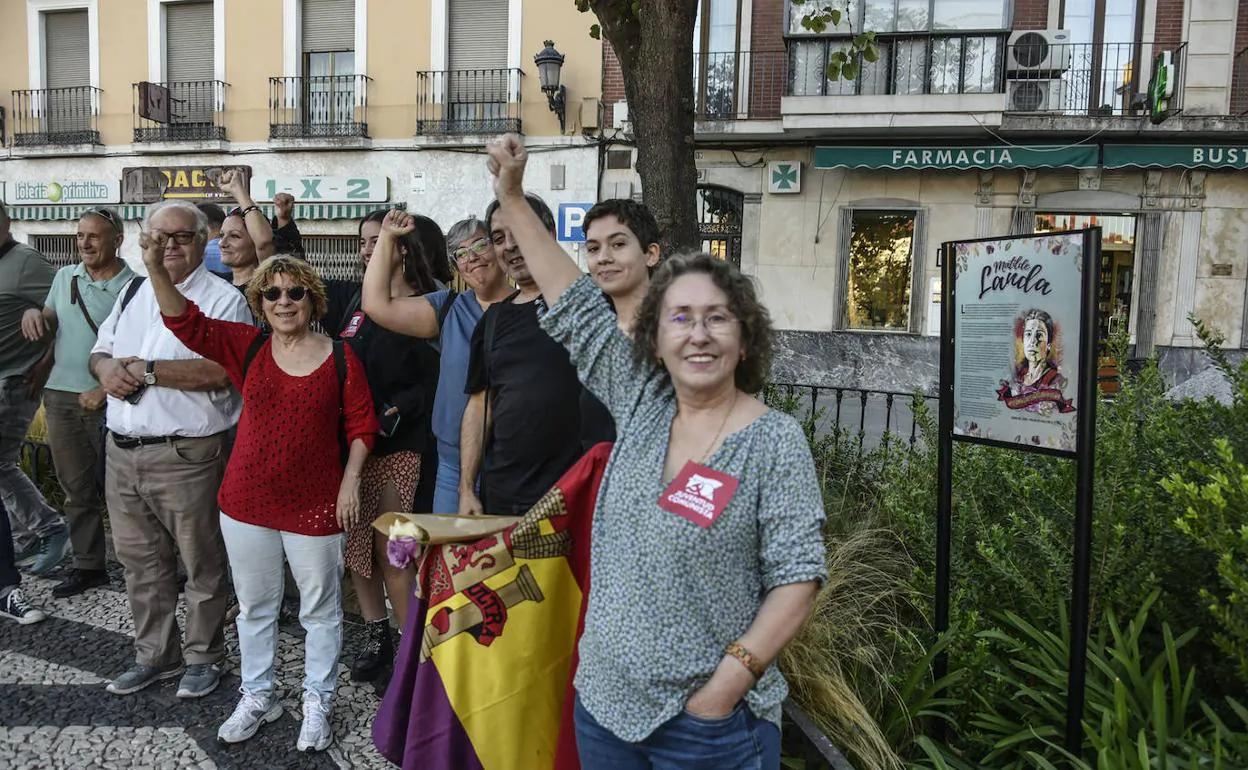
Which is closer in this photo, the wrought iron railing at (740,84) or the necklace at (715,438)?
the necklace at (715,438)

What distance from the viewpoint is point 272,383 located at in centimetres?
302

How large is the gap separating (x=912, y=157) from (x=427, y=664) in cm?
1292

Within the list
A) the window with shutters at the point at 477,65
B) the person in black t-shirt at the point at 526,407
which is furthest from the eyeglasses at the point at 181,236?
the window with shutters at the point at 477,65

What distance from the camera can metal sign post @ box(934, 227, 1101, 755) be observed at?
2.36 m

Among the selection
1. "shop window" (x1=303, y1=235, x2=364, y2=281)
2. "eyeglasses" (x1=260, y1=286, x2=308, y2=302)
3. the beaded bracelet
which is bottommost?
the beaded bracelet

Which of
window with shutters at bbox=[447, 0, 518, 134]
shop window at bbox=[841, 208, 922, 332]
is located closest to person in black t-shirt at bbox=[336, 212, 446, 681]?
shop window at bbox=[841, 208, 922, 332]

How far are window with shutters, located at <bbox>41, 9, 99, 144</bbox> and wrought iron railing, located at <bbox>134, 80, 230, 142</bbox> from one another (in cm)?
131

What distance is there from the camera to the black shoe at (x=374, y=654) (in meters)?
3.55

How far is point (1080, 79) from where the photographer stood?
13.2 meters

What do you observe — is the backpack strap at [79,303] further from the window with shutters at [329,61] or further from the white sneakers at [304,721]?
the window with shutters at [329,61]

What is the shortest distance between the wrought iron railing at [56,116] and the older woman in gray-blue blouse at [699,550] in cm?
1827

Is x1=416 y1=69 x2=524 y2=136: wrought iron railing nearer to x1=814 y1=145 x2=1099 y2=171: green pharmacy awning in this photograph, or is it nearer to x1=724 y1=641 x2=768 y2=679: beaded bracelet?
x1=814 y1=145 x2=1099 y2=171: green pharmacy awning

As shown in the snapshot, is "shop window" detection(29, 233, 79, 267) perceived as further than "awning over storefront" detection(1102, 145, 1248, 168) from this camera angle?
Yes

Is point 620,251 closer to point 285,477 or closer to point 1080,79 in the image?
point 285,477
